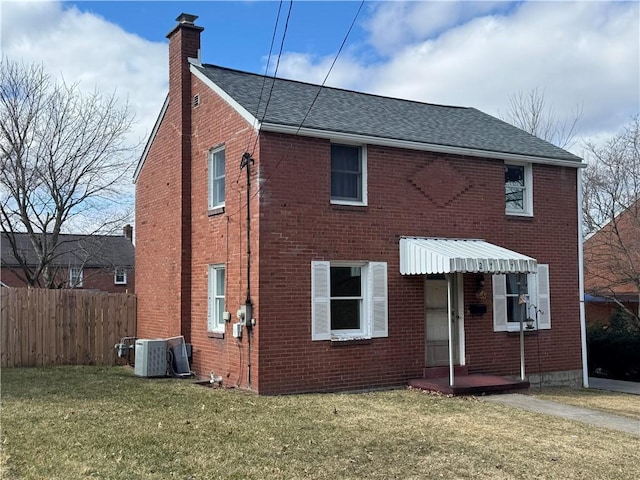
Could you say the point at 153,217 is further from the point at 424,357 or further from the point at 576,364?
the point at 576,364

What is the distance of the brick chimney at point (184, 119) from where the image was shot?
1412 cm

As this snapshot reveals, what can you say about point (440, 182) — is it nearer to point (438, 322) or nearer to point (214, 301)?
point (438, 322)

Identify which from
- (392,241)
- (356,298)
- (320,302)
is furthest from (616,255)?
(320,302)

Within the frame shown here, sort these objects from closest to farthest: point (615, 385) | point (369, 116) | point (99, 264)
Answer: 1. point (369, 116)
2. point (615, 385)
3. point (99, 264)

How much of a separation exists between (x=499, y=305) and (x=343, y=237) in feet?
13.4

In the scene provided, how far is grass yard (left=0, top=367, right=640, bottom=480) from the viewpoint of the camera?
664 centimetres

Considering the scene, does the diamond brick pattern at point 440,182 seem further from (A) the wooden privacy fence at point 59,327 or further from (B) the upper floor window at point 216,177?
(A) the wooden privacy fence at point 59,327

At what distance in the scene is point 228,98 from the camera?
1275 cm

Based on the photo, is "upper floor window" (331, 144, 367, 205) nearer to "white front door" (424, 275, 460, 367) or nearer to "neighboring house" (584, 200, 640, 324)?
"white front door" (424, 275, 460, 367)

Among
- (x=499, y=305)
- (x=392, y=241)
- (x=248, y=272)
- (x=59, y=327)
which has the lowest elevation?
(x=59, y=327)

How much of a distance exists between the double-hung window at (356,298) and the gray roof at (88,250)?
20403 millimetres

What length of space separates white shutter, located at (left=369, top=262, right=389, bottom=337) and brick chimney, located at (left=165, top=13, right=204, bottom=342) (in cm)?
426

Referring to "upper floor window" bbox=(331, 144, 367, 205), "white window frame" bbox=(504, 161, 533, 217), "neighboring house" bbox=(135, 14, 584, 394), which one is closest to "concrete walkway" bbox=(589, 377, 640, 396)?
"neighboring house" bbox=(135, 14, 584, 394)

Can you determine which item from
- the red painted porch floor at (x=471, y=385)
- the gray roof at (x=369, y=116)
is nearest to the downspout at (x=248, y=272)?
the gray roof at (x=369, y=116)
